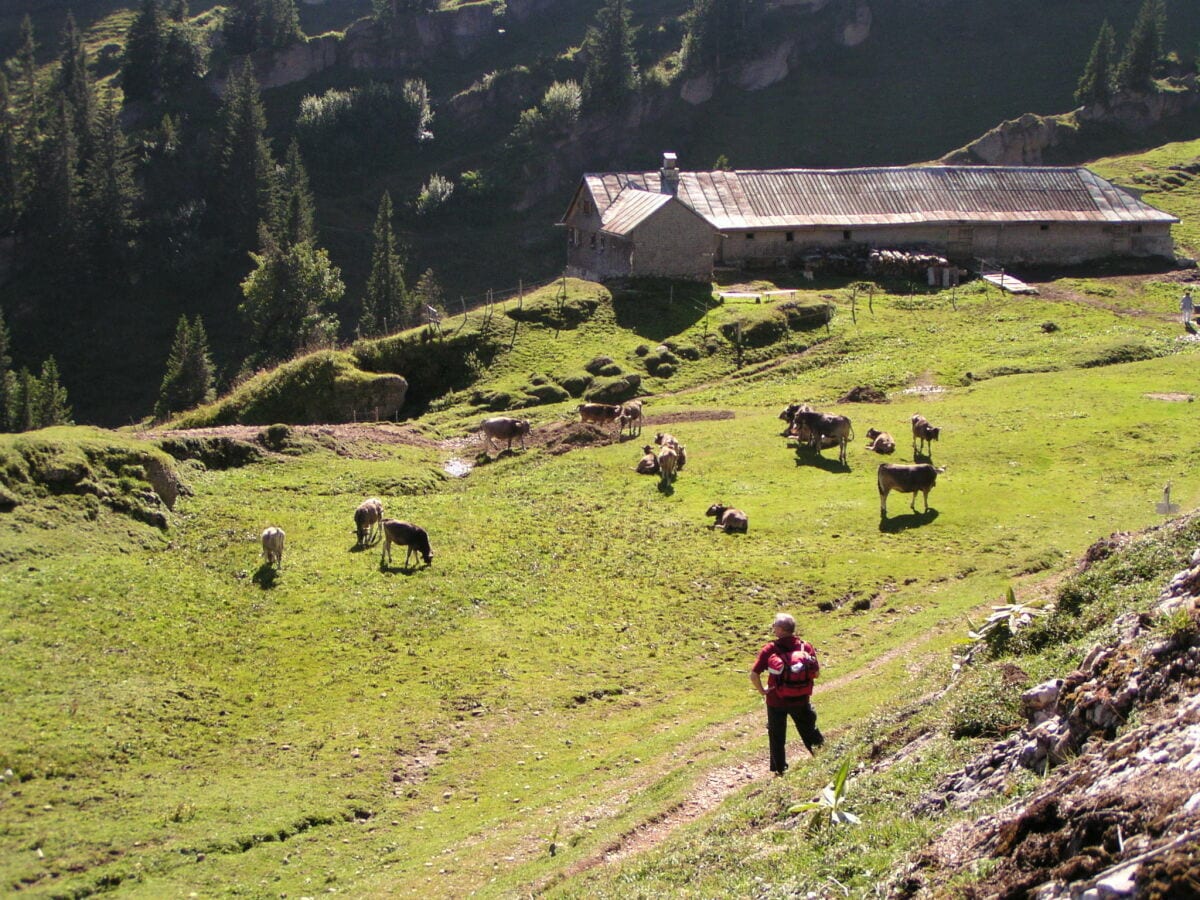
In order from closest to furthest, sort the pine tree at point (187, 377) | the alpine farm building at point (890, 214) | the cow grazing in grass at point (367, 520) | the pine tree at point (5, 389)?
the cow grazing in grass at point (367, 520), the alpine farm building at point (890, 214), the pine tree at point (187, 377), the pine tree at point (5, 389)

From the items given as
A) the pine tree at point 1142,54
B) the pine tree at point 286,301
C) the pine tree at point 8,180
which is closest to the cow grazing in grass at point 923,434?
the pine tree at point 286,301

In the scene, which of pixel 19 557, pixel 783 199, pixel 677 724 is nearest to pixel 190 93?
pixel 783 199

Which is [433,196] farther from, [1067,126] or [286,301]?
[1067,126]

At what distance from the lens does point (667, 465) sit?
1544 inches

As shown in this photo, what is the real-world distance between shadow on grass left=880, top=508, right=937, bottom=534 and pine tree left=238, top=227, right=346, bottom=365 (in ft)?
182

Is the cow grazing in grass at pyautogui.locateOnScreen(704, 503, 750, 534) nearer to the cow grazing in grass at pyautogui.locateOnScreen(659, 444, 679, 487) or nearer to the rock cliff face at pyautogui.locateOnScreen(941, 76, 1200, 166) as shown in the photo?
the cow grazing in grass at pyautogui.locateOnScreen(659, 444, 679, 487)

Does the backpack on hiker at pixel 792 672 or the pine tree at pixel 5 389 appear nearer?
the backpack on hiker at pixel 792 672

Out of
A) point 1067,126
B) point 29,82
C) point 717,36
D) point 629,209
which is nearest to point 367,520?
point 629,209

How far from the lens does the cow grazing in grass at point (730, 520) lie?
33.6 m

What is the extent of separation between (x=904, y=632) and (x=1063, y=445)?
17.0m

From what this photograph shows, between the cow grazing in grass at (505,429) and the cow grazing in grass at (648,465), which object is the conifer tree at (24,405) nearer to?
the cow grazing in grass at (505,429)

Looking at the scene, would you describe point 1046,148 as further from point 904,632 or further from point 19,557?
point 19,557

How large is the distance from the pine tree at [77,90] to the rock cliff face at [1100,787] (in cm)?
12716

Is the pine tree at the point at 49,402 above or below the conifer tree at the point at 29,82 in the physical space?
below
